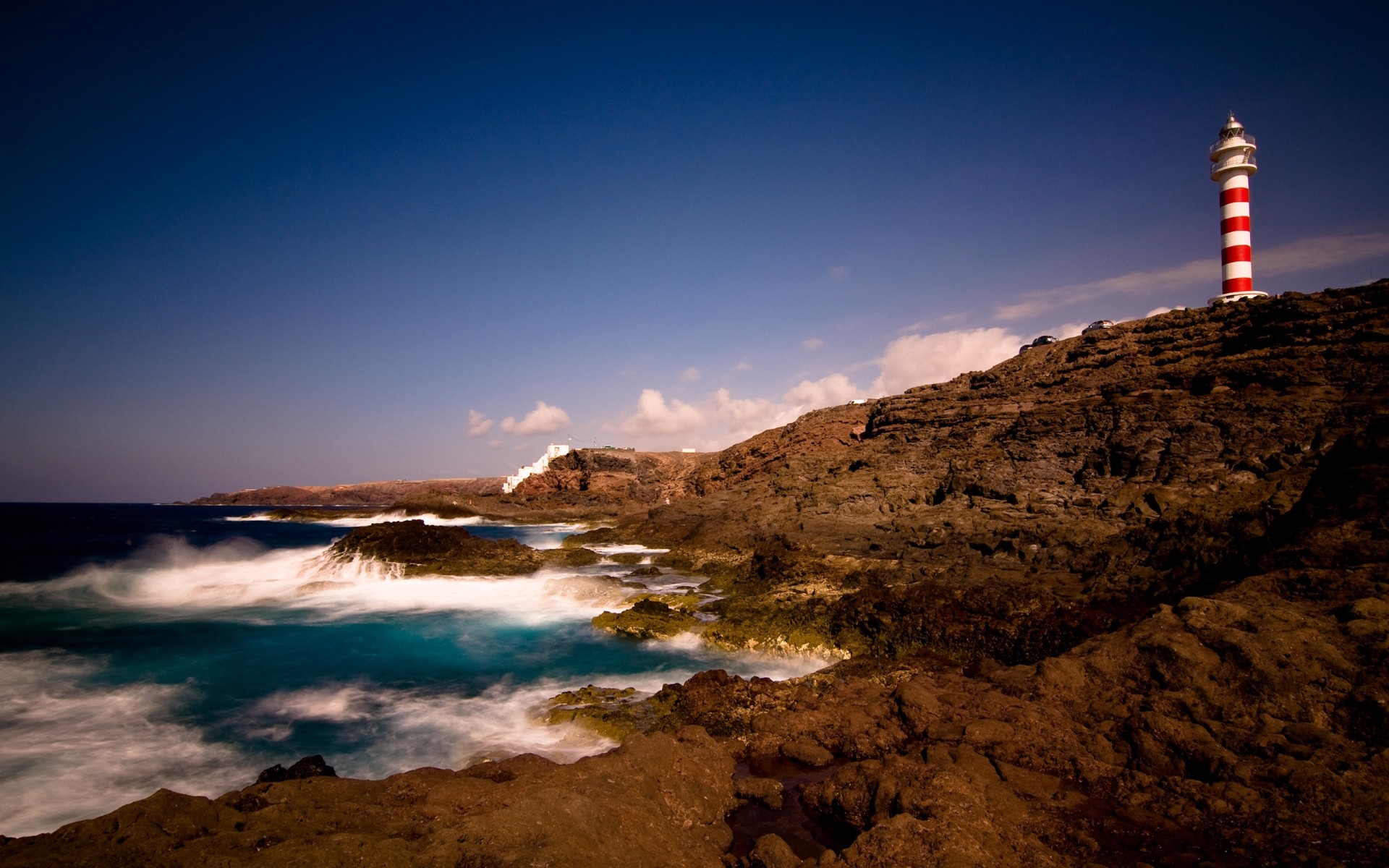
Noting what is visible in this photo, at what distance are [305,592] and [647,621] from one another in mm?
13970

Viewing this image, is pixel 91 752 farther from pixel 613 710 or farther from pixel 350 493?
pixel 350 493

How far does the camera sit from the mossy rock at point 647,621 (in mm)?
13859

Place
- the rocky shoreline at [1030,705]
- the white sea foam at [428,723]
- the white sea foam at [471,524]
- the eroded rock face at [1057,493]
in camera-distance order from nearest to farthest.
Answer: the rocky shoreline at [1030,705] → the white sea foam at [428,723] → the eroded rock face at [1057,493] → the white sea foam at [471,524]

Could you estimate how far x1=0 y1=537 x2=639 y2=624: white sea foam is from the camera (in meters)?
18.2

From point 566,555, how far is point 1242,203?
34628 millimetres

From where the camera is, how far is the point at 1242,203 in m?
28.9

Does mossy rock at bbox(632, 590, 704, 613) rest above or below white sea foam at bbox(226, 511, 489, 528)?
above

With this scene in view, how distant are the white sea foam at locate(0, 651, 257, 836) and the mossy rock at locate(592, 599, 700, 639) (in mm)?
7238

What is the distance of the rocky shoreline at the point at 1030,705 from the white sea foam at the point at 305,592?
346cm

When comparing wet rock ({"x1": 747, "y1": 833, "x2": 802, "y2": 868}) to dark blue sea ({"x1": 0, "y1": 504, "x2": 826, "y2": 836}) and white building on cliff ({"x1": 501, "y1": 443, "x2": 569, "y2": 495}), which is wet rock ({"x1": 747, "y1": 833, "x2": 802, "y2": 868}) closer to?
dark blue sea ({"x1": 0, "y1": 504, "x2": 826, "y2": 836})

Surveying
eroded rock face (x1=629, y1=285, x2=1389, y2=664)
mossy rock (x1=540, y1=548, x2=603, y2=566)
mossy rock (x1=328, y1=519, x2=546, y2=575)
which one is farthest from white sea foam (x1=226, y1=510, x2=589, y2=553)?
eroded rock face (x1=629, y1=285, x2=1389, y2=664)

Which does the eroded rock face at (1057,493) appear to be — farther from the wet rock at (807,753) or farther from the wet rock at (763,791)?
the wet rock at (763,791)

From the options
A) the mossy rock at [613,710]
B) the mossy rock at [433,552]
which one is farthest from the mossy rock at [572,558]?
the mossy rock at [613,710]

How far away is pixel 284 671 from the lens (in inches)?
517
